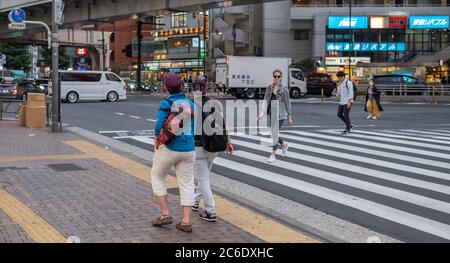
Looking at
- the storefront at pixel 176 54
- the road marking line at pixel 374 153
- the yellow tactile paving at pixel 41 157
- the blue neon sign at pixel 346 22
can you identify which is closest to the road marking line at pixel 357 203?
the road marking line at pixel 374 153

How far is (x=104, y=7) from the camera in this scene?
3938 centimetres

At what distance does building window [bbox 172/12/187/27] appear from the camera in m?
82.8

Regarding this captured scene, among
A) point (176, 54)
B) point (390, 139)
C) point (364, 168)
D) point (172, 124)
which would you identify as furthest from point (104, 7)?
point (176, 54)

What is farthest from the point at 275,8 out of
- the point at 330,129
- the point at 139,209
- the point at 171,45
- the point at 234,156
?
the point at 139,209

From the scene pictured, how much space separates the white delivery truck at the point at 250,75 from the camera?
4319cm

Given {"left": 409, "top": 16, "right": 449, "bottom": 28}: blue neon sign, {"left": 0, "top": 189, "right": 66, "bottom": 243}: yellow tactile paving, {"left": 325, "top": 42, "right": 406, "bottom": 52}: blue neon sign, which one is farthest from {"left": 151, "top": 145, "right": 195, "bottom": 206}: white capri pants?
{"left": 409, "top": 16, "right": 449, "bottom": 28}: blue neon sign

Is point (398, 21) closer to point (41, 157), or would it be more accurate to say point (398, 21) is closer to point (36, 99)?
point (36, 99)

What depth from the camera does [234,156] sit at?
1275 centimetres

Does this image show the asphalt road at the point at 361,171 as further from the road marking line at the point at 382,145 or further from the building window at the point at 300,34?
the building window at the point at 300,34

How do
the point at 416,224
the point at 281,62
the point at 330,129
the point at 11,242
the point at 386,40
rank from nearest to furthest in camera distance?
the point at 11,242, the point at 416,224, the point at 330,129, the point at 281,62, the point at 386,40

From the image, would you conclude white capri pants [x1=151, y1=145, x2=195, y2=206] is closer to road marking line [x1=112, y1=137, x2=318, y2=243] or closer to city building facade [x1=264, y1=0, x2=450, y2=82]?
road marking line [x1=112, y1=137, x2=318, y2=243]

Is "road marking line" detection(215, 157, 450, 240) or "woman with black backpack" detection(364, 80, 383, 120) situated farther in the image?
"woman with black backpack" detection(364, 80, 383, 120)

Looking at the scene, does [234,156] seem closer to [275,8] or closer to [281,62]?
[281,62]
